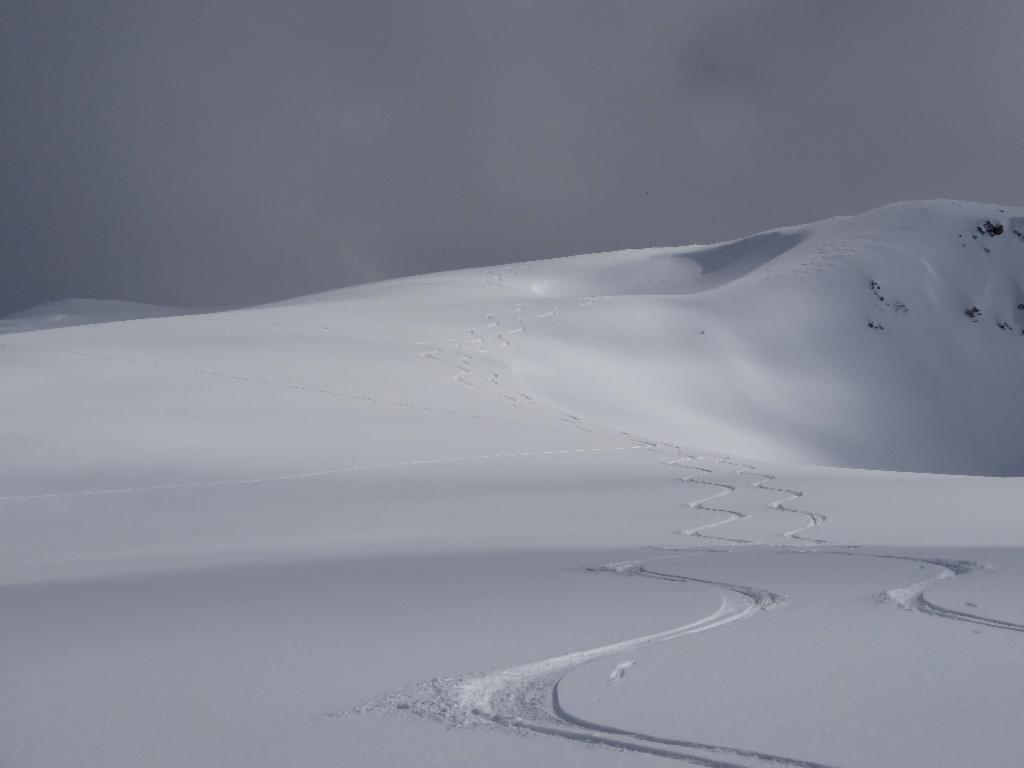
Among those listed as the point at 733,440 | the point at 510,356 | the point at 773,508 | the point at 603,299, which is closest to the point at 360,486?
the point at 773,508

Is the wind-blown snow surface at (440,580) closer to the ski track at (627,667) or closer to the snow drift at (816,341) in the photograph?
the ski track at (627,667)

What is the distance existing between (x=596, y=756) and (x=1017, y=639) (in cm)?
192

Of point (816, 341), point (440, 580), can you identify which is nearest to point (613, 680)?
point (440, 580)

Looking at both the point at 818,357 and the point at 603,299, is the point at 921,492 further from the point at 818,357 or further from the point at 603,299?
the point at 818,357

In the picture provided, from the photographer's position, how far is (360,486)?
1007 centimetres

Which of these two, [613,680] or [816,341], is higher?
[816,341]

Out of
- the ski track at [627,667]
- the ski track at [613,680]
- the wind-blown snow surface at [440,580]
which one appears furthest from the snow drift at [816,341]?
the ski track at [613,680]

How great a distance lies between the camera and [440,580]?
217 inches

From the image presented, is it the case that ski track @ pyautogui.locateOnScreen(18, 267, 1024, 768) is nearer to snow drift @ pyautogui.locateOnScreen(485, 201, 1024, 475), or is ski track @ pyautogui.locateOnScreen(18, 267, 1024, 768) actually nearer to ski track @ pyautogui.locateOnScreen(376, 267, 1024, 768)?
ski track @ pyautogui.locateOnScreen(376, 267, 1024, 768)

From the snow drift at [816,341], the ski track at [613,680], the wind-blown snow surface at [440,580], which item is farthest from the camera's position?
the snow drift at [816,341]

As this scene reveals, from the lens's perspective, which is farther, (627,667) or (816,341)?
(816,341)

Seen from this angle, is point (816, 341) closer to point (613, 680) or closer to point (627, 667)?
point (627, 667)

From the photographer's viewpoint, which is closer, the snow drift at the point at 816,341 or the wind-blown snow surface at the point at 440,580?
the wind-blown snow surface at the point at 440,580

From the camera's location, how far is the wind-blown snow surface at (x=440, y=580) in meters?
3.12
